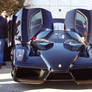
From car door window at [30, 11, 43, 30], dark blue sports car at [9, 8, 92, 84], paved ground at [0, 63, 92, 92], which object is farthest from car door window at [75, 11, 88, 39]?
paved ground at [0, 63, 92, 92]

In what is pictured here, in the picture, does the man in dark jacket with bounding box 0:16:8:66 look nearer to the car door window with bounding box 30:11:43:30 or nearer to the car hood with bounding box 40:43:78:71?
the car door window with bounding box 30:11:43:30

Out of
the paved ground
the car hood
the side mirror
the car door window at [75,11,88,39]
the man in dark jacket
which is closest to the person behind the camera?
the car hood

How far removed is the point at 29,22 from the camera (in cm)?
673

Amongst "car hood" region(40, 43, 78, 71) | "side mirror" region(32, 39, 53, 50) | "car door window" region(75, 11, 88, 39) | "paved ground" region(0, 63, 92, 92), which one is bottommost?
"paved ground" region(0, 63, 92, 92)

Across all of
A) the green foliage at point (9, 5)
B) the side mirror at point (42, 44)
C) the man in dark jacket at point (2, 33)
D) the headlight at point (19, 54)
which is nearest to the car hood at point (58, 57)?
the side mirror at point (42, 44)

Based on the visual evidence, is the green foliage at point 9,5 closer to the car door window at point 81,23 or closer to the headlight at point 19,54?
the car door window at point 81,23

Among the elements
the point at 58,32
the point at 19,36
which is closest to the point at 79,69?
the point at 58,32

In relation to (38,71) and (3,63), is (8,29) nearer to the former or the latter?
(3,63)

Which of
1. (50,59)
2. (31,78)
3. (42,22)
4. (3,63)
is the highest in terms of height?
(42,22)

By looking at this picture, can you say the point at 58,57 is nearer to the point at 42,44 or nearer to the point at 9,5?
the point at 42,44

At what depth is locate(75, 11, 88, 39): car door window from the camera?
6.65 m

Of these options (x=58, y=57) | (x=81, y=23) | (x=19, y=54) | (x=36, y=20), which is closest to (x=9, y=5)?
(x=36, y=20)

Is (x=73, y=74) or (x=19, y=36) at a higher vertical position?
(x=19, y=36)

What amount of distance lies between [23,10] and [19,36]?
0.81 metres
